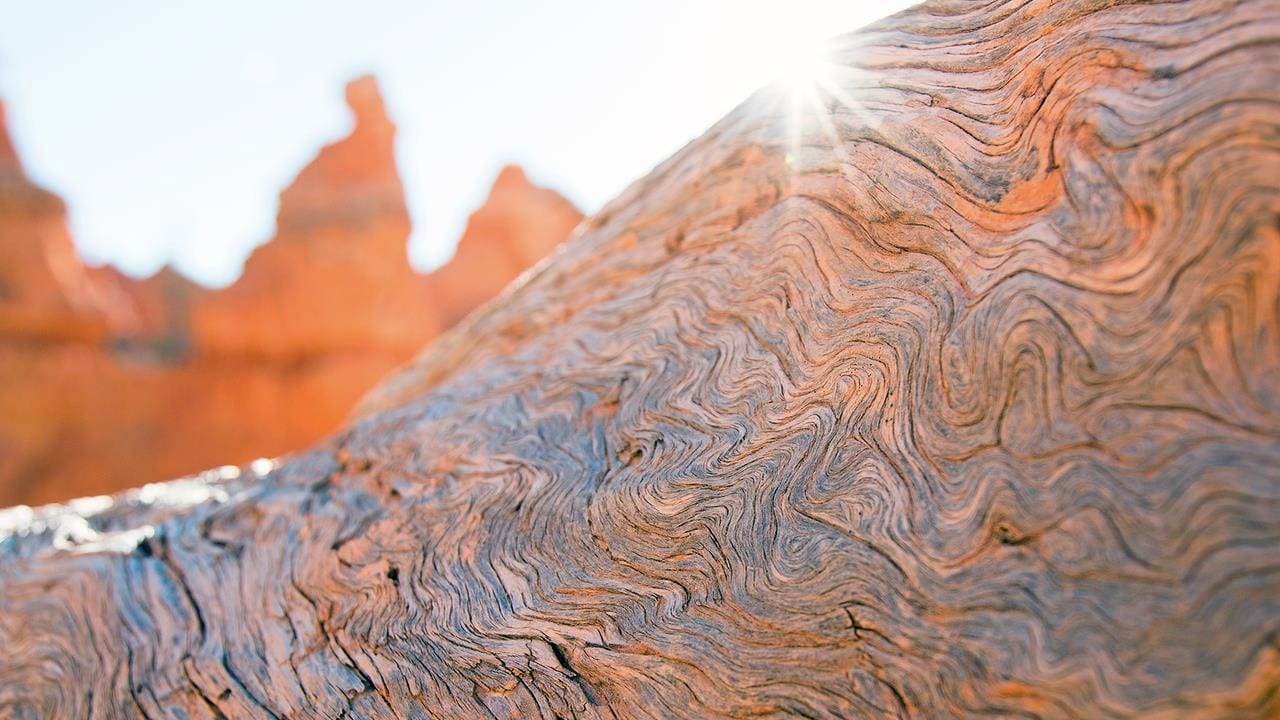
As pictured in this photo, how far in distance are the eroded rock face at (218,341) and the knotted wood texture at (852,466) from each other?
1264 cm

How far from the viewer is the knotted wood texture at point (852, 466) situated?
6.31 feet

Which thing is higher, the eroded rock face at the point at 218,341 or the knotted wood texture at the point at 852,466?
the eroded rock face at the point at 218,341

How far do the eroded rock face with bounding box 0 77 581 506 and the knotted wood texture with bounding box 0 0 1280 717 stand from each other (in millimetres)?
12643

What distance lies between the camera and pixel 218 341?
16.8 meters

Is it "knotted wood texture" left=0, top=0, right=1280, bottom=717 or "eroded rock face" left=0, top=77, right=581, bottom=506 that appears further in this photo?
"eroded rock face" left=0, top=77, right=581, bottom=506

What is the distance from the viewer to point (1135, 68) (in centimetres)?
229

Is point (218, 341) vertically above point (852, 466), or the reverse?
point (218, 341)

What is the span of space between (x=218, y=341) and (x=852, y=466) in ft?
55.8

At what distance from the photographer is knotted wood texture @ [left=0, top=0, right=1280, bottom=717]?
75.7 inches

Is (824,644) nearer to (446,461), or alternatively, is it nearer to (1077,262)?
(1077,262)

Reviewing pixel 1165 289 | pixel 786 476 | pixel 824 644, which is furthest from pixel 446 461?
pixel 1165 289

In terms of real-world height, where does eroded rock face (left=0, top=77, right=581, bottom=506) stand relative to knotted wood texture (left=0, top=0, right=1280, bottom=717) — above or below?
above

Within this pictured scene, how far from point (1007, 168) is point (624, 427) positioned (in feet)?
5.68

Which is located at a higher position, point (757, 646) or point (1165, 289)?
point (1165, 289)
